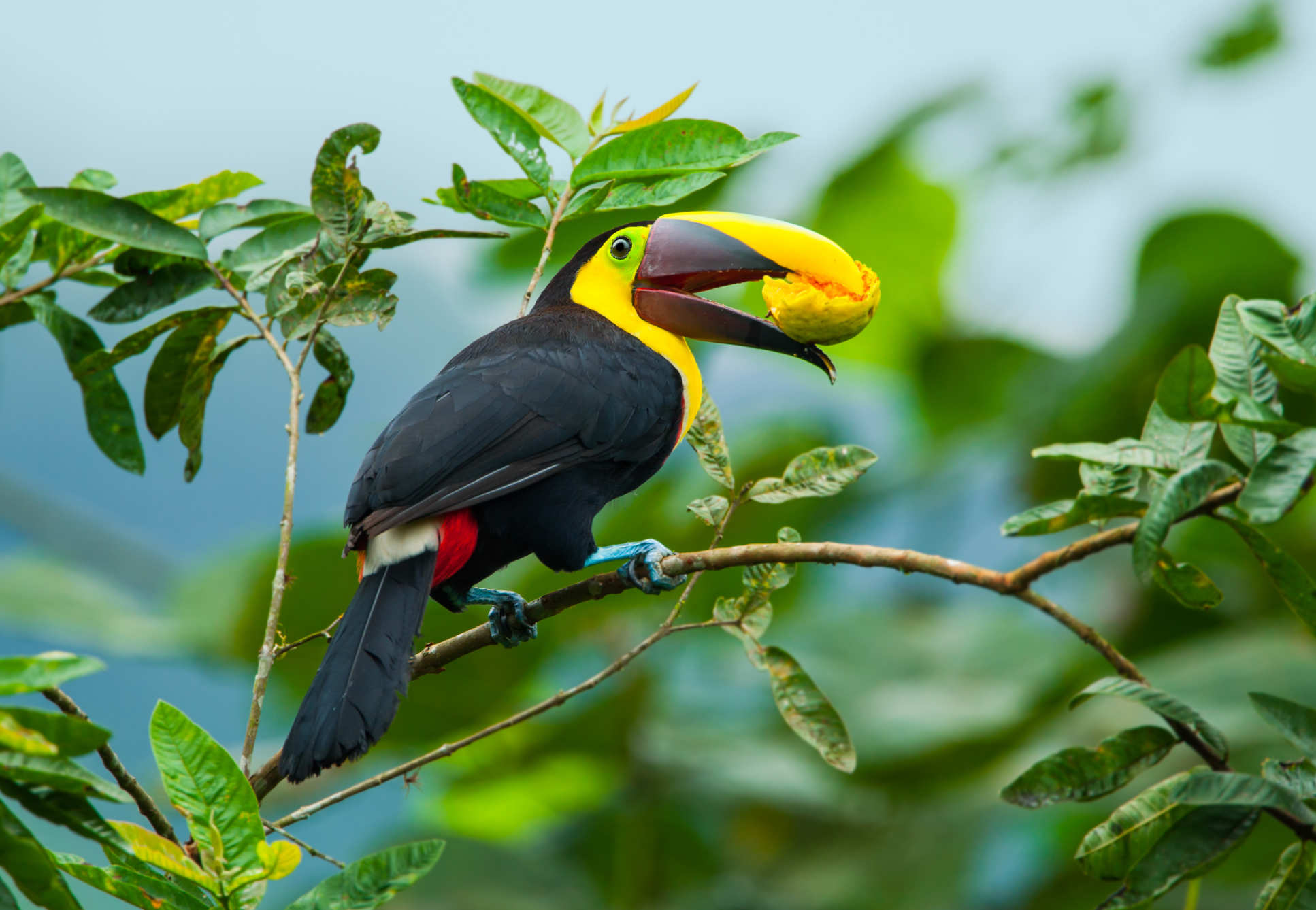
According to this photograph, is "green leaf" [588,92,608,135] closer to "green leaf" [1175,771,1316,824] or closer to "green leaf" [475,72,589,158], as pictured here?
"green leaf" [475,72,589,158]

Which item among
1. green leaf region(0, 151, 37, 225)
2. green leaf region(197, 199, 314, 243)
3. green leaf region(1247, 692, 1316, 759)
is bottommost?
green leaf region(1247, 692, 1316, 759)

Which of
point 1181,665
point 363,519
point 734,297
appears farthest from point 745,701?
point 363,519

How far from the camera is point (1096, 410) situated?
351cm

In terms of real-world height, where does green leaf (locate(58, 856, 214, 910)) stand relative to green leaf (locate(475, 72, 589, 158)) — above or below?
below

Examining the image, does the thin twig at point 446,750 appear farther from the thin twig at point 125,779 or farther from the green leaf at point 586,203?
the green leaf at point 586,203

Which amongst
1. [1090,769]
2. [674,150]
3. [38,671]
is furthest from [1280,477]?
[38,671]

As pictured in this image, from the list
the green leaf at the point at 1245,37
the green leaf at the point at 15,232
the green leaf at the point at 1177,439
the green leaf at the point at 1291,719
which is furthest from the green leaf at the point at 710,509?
the green leaf at the point at 1245,37

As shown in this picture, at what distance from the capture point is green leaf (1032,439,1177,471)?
111 cm

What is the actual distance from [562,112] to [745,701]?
296cm

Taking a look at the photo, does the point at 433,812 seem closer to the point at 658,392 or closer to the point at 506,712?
the point at 506,712

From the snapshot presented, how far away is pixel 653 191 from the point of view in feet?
5.22

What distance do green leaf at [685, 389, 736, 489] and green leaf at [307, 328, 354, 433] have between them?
0.50 meters

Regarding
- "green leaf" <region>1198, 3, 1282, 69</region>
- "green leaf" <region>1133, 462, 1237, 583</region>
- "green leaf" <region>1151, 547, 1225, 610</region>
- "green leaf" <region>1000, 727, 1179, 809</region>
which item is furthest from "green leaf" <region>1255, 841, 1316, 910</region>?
"green leaf" <region>1198, 3, 1282, 69</region>

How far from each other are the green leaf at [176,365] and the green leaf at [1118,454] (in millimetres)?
1123
